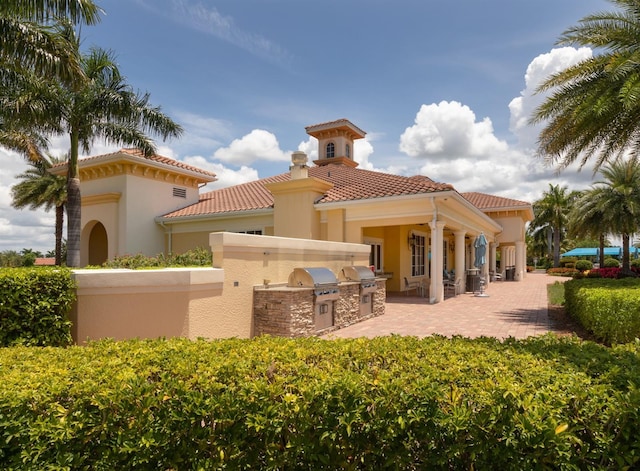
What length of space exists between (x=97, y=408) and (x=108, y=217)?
18288 mm

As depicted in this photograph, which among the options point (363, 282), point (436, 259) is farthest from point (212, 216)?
point (436, 259)

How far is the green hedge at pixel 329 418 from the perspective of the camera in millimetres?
2617

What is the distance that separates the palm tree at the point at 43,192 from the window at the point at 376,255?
66.4 feet

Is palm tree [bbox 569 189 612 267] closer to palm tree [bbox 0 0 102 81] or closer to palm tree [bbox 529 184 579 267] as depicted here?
palm tree [bbox 529 184 579 267]

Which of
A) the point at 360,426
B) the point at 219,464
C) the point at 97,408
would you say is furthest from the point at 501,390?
the point at 97,408

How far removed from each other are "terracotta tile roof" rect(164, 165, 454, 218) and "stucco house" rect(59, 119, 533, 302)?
5 centimetres

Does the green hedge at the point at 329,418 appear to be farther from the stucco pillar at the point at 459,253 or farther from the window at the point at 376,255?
the stucco pillar at the point at 459,253

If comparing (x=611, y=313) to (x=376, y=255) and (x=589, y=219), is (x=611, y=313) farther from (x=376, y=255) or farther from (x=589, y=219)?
(x=589, y=219)

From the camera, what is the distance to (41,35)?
11141 mm

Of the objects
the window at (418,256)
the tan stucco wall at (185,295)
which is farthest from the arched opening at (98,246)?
the window at (418,256)

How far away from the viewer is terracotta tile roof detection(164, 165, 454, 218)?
15060 mm

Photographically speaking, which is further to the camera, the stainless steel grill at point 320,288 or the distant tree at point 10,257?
the distant tree at point 10,257

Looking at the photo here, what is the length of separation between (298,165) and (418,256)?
9592 millimetres

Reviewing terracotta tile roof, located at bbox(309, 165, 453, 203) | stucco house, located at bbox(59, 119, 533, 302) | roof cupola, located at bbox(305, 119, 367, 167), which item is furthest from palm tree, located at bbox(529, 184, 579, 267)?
terracotta tile roof, located at bbox(309, 165, 453, 203)
